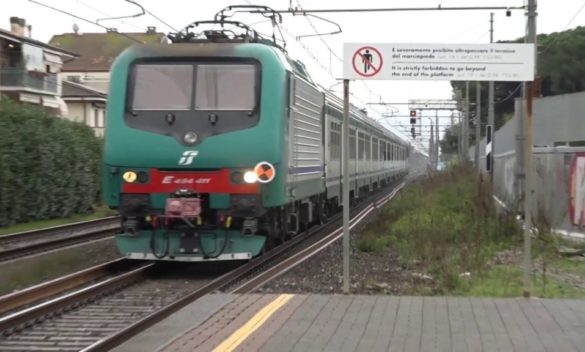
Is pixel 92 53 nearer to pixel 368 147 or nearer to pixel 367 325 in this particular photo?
pixel 368 147

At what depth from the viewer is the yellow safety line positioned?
6.22 metres

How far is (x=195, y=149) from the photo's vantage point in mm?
10906

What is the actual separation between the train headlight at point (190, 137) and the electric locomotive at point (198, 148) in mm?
16

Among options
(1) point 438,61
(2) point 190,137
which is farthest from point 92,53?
(1) point 438,61

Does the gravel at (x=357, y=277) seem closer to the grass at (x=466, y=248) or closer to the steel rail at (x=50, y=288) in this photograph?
the grass at (x=466, y=248)

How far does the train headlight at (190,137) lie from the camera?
11.0 meters

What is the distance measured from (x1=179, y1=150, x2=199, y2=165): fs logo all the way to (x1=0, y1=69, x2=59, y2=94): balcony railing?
120 ft

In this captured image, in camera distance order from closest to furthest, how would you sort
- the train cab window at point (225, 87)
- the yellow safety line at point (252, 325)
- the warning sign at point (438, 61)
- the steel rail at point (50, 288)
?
the yellow safety line at point (252, 325), the warning sign at point (438, 61), the steel rail at point (50, 288), the train cab window at point (225, 87)

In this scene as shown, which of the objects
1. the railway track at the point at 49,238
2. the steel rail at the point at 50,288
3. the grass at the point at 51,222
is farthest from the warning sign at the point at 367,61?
the grass at the point at 51,222

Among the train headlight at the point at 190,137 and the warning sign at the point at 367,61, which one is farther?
the train headlight at the point at 190,137

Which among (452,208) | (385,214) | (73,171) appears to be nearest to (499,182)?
(452,208)

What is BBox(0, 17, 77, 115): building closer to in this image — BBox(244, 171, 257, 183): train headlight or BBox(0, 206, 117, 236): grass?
BBox(0, 206, 117, 236): grass

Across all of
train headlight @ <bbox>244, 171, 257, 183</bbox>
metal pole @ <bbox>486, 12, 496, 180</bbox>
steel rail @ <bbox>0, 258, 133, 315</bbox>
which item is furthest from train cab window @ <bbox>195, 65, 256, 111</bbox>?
metal pole @ <bbox>486, 12, 496, 180</bbox>

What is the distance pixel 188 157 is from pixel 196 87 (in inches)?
43.2
